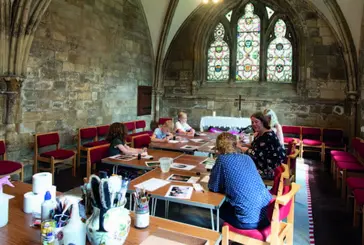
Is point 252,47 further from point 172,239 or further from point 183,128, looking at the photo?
point 172,239

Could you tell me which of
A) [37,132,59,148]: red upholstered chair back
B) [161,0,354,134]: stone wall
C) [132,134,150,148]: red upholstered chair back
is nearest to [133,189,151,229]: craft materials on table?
[132,134,150,148]: red upholstered chair back

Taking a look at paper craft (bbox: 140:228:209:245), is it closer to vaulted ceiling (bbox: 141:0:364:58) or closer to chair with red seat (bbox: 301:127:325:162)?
chair with red seat (bbox: 301:127:325:162)

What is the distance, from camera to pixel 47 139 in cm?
585

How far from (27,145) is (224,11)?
6.71m

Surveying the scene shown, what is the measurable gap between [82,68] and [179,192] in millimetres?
5203

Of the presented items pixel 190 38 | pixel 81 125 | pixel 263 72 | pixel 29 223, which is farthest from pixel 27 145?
pixel 263 72

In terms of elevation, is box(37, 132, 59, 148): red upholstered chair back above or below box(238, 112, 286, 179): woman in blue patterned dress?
below

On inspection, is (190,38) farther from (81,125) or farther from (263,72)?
(81,125)

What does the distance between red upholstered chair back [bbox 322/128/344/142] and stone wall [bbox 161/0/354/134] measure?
0.31 metres

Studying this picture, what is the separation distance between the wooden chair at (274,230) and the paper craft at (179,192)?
391 mm

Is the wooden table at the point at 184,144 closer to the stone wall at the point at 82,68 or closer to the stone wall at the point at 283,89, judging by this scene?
the stone wall at the point at 82,68

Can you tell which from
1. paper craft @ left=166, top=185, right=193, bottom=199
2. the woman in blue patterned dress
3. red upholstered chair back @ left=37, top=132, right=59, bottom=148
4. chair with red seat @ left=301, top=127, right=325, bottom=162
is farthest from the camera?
chair with red seat @ left=301, top=127, right=325, bottom=162

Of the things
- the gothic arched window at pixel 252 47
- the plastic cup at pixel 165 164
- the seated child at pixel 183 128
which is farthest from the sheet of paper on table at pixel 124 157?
the gothic arched window at pixel 252 47

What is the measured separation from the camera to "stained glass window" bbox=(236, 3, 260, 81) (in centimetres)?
927
